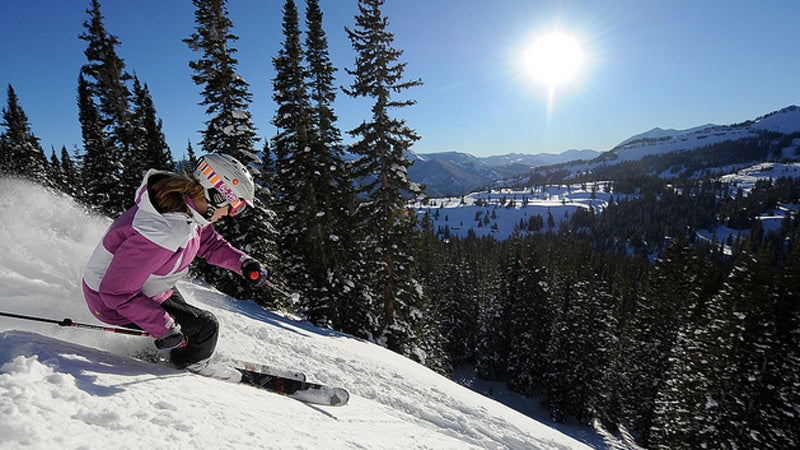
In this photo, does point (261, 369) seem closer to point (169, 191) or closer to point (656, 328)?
point (169, 191)

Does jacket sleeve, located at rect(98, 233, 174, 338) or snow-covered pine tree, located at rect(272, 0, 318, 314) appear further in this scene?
snow-covered pine tree, located at rect(272, 0, 318, 314)

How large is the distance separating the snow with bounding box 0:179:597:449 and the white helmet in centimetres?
173

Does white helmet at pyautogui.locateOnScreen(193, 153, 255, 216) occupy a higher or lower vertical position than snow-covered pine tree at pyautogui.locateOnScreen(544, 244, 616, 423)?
higher

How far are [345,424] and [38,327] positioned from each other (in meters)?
3.34

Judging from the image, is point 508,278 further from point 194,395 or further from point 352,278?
point 194,395

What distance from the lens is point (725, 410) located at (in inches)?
798

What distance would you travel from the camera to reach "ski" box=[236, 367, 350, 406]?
4.59 meters

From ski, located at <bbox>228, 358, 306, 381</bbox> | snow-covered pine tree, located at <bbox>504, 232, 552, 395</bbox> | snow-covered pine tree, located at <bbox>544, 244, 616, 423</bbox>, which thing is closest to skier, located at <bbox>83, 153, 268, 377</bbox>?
ski, located at <bbox>228, 358, 306, 381</bbox>

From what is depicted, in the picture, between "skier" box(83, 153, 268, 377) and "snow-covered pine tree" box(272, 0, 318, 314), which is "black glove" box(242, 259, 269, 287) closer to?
"skier" box(83, 153, 268, 377)

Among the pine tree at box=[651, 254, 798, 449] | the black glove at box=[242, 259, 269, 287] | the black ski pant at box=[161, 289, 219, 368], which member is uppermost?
A: the black glove at box=[242, 259, 269, 287]

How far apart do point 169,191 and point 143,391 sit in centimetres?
172

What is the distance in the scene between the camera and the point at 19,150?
102 ft

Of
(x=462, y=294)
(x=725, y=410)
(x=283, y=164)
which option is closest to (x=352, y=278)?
(x=283, y=164)

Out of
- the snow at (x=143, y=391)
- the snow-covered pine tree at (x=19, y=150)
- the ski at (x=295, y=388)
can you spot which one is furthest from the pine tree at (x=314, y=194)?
the snow-covered pine tree at (x=19, y=150)
